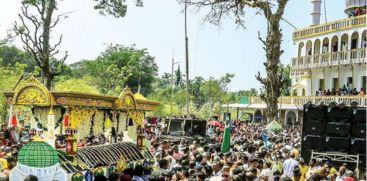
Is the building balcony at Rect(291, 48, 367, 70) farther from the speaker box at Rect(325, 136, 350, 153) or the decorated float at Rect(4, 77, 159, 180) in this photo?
the decorated float at Rect(4, 77, 159, 180)

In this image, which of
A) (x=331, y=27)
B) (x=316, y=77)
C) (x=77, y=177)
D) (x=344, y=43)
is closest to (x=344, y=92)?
(x=344, y=43)

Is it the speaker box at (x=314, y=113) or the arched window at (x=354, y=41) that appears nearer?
the speaker box at (x=314, y=113)

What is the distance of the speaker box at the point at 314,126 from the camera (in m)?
14.0

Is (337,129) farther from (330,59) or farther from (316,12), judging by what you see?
(316,12)

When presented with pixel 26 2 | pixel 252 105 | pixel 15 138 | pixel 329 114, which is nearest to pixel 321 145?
pixel 329 114

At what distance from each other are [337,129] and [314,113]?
790 millimetres

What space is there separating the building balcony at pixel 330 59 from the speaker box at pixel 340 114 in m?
18.6

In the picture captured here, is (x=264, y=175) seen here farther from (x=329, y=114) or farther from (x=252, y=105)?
(x=252, y=105)

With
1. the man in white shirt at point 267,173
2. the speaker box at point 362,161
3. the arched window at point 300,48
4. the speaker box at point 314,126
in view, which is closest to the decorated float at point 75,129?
the man in white shirt at point 267,173

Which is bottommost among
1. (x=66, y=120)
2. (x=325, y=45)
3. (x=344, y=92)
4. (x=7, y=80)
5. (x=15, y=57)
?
(x=66, y=120)

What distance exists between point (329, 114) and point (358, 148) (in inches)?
46.6

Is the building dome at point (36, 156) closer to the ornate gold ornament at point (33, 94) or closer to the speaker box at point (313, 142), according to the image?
the ornate gold ornament at point (33, 94)

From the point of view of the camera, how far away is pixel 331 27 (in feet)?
118

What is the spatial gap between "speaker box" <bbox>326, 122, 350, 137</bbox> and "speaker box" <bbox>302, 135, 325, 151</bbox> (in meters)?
0.27
